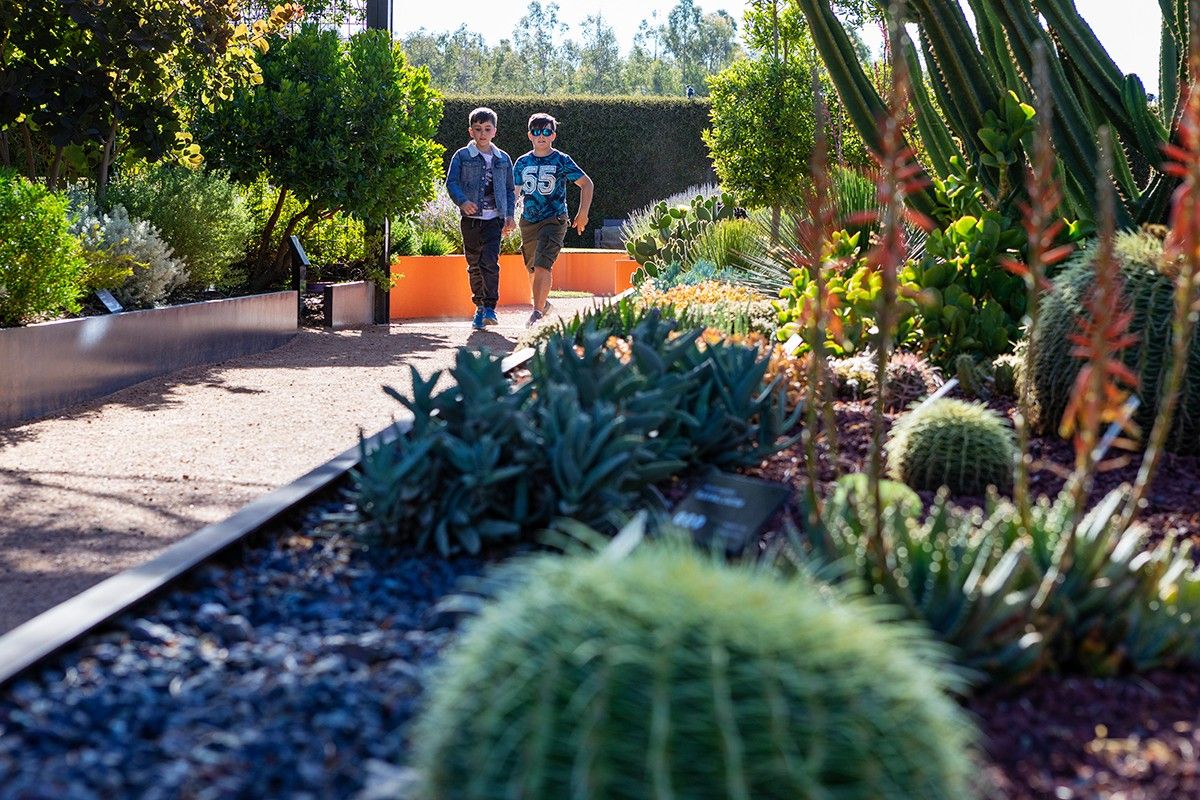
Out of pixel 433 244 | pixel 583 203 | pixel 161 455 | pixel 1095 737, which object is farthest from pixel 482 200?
pixel 1095 737

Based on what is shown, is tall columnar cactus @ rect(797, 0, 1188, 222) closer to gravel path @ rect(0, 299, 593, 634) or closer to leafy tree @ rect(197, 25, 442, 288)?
gravel path @ rect(0, 299, 593, 634)

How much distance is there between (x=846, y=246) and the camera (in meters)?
6.38

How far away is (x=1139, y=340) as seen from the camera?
430cm

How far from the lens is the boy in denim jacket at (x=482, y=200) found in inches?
444

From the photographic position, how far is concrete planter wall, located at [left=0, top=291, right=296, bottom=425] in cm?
678

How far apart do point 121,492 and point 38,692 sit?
2.87 m

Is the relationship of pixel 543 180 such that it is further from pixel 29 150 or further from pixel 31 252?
pixel 31 252

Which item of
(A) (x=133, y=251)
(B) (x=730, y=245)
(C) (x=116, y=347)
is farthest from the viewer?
(B) (x=730, y=245)

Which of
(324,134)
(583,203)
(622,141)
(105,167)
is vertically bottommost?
(583,203)

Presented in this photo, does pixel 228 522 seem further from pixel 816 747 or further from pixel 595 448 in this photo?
pixel 816 747

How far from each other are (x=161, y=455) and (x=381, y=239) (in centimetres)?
736

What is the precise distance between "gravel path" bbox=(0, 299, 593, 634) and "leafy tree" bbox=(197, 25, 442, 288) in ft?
7.66

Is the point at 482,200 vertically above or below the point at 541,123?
below

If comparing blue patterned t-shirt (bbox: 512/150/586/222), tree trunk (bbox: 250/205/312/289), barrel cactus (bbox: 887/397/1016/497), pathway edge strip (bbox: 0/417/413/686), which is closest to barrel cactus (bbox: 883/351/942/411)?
barrel cactus (bbox: 887/397/1016/497)
